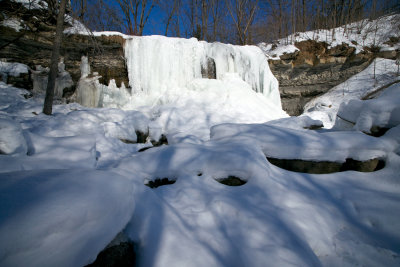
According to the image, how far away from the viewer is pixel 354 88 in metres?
10.0

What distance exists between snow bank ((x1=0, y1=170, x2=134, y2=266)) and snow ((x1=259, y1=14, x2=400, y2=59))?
1083 centimetres

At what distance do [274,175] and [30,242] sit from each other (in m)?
1.61

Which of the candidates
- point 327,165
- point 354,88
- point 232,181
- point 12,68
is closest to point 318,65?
point 354,88

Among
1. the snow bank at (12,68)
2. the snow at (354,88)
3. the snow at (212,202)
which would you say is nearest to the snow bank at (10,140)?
the snow at (212,202)

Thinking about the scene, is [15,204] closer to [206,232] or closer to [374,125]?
[206,232]

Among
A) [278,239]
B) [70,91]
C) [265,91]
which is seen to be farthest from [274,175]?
[70,91]

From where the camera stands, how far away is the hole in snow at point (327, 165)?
175 centimetres

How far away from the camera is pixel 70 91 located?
26.7ft

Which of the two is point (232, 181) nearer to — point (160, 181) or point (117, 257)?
point (160, 181)

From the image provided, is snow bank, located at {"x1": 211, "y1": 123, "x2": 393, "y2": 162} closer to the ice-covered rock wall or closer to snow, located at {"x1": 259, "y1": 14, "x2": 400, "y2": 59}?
the ice-covered rock wall

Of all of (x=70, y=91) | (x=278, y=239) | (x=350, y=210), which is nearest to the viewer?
(x=278, y=239)

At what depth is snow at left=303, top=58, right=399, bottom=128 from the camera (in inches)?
361

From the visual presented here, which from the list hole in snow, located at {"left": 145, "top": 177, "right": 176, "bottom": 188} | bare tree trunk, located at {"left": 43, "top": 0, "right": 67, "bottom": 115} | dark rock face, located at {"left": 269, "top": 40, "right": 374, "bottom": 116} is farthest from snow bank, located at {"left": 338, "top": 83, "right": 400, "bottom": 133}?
dark rock face, located at {"left": 269, "top": 40, "right": 374, "bottom": 116}

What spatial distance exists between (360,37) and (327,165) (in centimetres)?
1371
